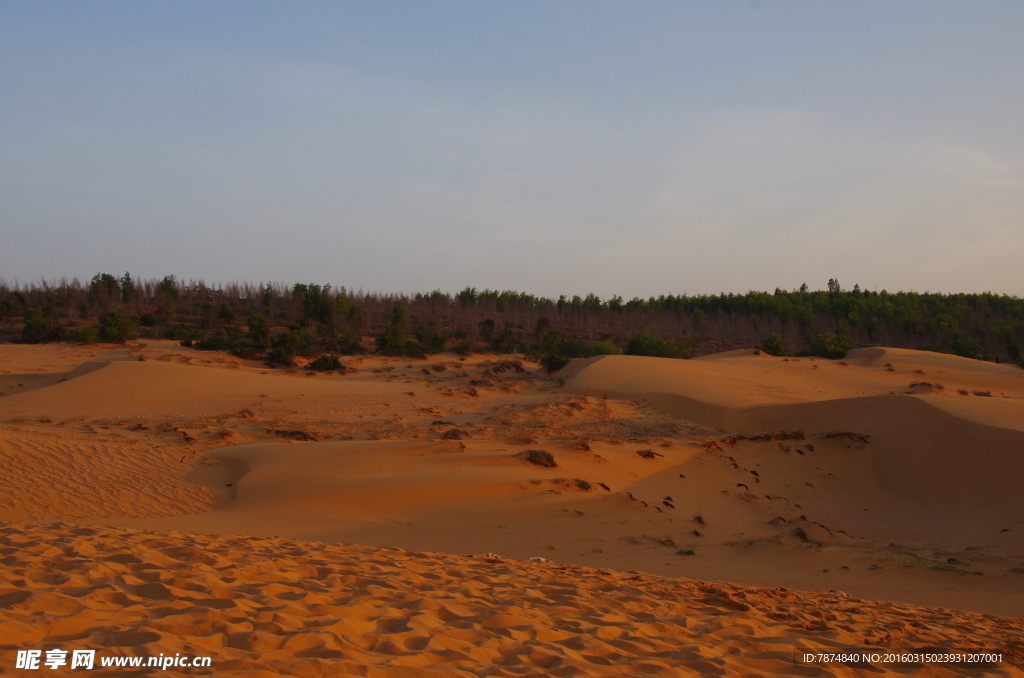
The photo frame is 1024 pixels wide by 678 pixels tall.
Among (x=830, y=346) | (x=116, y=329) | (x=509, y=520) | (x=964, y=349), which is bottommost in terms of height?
(x=509, y=520)

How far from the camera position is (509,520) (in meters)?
8.35

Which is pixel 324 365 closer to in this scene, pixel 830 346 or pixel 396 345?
pixel 396 345

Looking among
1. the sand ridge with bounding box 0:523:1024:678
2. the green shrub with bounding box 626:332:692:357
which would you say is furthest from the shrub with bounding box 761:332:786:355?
the sand ridge with bounding box 0:523:1024:678

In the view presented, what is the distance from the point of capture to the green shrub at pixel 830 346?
27.1 meters

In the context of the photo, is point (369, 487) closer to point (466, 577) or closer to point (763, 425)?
point (466, 577)

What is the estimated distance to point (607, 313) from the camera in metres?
53.8

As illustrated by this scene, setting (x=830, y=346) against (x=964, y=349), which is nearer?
(x=830, y=346)

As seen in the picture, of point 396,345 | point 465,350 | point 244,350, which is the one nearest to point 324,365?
point 244,350

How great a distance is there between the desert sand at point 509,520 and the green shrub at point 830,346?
242 inches

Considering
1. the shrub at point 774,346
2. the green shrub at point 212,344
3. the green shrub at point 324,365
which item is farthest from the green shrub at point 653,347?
the green shrub at point 212,344

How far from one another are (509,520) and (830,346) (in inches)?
947

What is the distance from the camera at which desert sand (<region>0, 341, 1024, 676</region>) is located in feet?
12.1

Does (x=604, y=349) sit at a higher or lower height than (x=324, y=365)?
higher

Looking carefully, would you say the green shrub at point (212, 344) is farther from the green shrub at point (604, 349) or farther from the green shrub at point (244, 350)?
the green shrub at point (604, 349)
